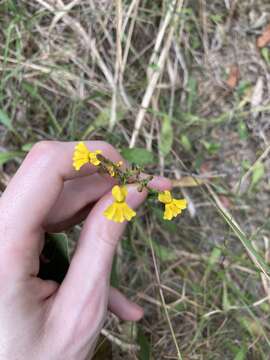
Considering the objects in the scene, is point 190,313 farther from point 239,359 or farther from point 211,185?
point 211,185

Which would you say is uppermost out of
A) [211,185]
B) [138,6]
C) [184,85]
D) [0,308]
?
[138,6]

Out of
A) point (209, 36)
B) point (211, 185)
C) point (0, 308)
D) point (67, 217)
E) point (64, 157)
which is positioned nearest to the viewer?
point (0, 308)

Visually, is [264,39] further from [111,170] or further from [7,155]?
[111,170]

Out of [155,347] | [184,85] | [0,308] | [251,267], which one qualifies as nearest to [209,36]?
[184,85]

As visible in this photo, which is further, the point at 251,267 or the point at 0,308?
the point at 251,267

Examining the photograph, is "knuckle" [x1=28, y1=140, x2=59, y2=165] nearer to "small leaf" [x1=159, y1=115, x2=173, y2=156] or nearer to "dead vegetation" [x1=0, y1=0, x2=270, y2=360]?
"dead vegetation" [x1=0, y1=0, x2=270, y2=360]

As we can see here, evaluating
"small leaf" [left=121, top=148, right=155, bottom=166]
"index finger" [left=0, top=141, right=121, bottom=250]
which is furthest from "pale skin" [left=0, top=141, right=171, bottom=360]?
"small leaf" [left=121, top=148, right=155, bottom=166]

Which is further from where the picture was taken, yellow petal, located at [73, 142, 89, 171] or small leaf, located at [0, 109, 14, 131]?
small leaf, located at [0, 109, 14, 131]

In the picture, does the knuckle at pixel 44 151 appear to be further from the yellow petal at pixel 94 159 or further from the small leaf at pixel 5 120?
the small leaf at pixel 5 120
